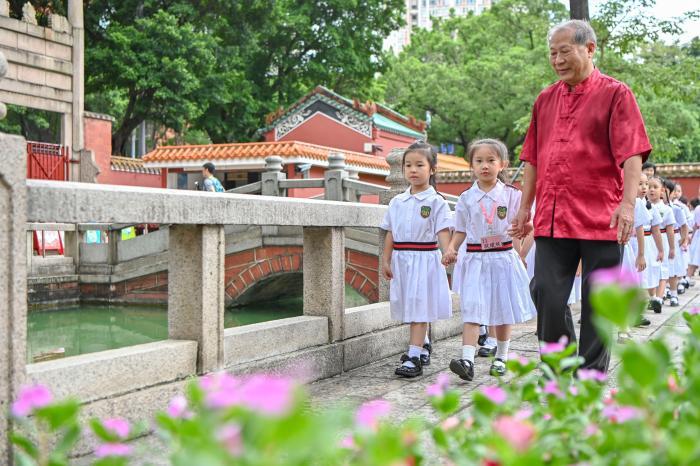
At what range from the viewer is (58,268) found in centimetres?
1405

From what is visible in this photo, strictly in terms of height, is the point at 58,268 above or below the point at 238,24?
below

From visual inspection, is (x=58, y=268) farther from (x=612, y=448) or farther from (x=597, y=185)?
(x=612, y=448)

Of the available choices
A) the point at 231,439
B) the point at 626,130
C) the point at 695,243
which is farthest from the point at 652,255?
the point at 231,439

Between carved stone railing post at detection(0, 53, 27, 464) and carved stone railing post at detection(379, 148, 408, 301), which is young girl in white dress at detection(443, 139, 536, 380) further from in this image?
carved stone railing post at detection(0, 53, 27, 464)

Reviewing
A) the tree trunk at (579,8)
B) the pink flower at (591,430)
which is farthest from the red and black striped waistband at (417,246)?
the tree trunk at (579,8)

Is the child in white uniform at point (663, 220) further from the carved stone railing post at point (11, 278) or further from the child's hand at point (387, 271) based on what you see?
the carved stone railing post at point (11, 278)

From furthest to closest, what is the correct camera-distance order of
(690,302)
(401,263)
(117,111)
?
(117,111)
(690,302)
(401,263)

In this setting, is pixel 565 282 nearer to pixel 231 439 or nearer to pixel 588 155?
pixel 588 155

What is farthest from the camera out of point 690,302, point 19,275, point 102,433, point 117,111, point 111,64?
point 117,111

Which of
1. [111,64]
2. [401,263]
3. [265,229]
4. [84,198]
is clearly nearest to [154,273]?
[265,229]

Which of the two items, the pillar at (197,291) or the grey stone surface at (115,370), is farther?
the pillar at (197,291)

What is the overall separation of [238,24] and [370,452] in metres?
21.5

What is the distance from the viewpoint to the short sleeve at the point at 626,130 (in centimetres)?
337

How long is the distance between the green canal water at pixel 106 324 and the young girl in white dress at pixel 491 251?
614 cm
